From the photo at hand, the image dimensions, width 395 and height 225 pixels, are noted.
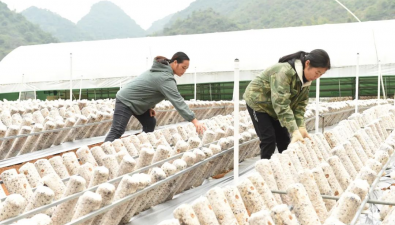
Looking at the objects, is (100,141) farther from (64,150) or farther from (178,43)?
(178,43)

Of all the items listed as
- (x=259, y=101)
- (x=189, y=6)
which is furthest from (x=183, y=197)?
(x=189, y=6)

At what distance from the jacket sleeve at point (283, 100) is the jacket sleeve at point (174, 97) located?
3.26 ft

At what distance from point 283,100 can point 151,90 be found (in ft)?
4.95

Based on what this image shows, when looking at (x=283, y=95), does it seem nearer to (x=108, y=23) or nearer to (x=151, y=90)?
(x=151, y=90)

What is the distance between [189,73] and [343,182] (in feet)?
42.7

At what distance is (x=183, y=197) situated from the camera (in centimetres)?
340

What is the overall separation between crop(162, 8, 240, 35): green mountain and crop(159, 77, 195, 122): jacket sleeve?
42730 millimetres

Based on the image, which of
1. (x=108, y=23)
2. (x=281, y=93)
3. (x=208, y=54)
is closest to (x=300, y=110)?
(x=281, y=93)

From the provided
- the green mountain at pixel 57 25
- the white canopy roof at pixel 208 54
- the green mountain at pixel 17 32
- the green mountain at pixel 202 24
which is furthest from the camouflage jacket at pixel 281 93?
the green mountain at pixel 57 25

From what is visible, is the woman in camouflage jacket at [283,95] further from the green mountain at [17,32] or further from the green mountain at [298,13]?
the green mountain at [17,32]

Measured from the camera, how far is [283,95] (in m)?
3.47

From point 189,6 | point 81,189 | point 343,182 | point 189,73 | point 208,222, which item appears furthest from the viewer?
point 189,6

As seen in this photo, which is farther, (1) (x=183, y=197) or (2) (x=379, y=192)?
(1) (x=183, y=197)

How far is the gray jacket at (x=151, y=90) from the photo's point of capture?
4.43 m
